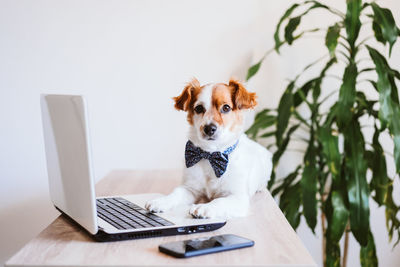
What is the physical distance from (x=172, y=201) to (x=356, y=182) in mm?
812

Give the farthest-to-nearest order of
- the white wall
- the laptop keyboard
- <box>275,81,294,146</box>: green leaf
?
the white wall
<box>275,81,294,146</box>: green leaf
the laptop keyboard

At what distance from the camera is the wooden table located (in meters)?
0.83

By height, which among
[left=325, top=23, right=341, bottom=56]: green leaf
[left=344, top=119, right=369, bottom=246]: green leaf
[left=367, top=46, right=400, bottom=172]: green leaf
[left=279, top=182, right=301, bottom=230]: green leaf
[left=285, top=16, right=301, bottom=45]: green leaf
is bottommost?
[left=279, top=182, right=301, bottom=230]: green leaf

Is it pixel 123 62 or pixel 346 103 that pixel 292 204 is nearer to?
pixel 346 103

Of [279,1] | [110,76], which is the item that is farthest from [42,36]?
[279,1]

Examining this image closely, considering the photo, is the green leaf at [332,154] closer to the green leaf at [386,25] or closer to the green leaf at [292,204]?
the green leaf at [292,204]

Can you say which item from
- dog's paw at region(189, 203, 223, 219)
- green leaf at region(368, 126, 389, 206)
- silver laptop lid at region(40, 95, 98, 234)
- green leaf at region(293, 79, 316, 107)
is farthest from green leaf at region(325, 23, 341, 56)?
silver laptop lid at region(40, 95, 98, 234)

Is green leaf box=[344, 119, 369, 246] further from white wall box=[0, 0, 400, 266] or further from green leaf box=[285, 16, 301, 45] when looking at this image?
white wall box=[0, 0, 400, 266]

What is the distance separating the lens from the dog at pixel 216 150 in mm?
1201

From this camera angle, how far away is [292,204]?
1.83 m

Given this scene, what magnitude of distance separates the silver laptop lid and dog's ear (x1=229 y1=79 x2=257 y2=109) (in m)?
0.54

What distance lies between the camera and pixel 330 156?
1.62 m

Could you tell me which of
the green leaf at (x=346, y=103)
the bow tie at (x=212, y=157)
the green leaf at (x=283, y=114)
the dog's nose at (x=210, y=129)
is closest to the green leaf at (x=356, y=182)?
the green leaf at (x=346, y=103)

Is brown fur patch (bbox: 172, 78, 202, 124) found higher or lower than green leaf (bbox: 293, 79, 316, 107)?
higher
